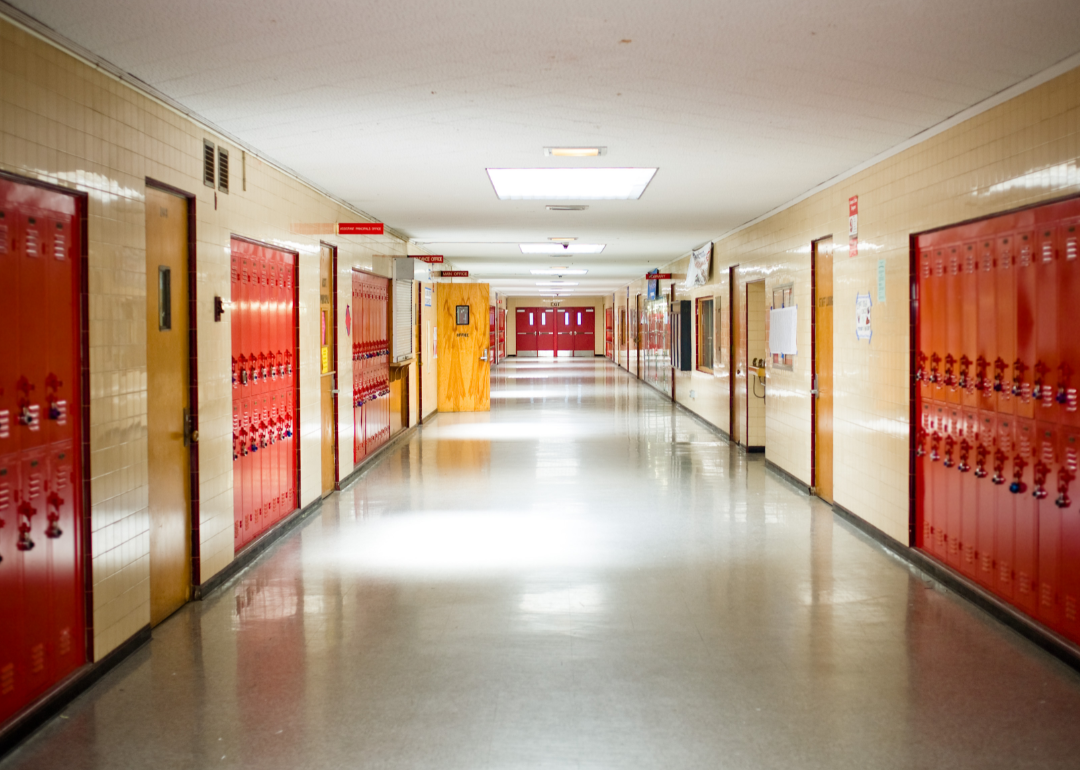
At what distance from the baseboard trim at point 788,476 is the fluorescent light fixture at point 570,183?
9.80 feet

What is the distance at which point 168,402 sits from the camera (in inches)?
182

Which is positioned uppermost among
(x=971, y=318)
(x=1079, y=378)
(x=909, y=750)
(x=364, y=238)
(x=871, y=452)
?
(x=364, y=238)

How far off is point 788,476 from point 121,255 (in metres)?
→ 6.48

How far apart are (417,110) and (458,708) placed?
9.97 feet

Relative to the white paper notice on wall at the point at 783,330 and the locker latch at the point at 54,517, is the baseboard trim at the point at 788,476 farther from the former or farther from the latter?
the locker latch at the point at 54,517

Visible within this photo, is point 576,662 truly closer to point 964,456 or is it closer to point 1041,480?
point 1041,480

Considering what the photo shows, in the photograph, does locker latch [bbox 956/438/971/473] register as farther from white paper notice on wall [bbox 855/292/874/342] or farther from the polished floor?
white paper notice on wall [bbox 855/292/874/342]

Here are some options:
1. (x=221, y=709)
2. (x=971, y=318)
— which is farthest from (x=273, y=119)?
(x=971, y=318)

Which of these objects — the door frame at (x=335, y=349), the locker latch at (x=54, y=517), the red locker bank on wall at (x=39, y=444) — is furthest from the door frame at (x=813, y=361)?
the locker latch at (x=54, y=517)

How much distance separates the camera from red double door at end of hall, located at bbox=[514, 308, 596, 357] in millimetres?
40031

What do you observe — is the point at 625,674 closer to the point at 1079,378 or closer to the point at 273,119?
the point at 1079,378

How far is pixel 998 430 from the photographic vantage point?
4.61 meters

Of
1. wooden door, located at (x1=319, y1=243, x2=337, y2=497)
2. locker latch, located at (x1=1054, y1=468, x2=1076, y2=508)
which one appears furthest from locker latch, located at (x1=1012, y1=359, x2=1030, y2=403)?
wooden door, located at (x1=319, y1=243, x2=337, y2=497)

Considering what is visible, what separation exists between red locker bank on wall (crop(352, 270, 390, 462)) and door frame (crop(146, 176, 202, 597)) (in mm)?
3990
